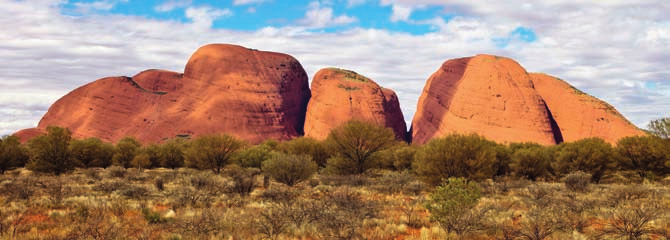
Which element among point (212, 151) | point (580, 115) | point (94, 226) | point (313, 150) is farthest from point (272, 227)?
point (580, 115)

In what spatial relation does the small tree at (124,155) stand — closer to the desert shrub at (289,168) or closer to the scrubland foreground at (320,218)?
the desert shrub at (289,168)

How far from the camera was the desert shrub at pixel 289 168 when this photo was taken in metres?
26.2

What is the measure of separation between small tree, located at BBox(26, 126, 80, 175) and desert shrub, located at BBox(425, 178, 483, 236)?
31567 millimetres

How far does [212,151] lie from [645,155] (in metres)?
35.9

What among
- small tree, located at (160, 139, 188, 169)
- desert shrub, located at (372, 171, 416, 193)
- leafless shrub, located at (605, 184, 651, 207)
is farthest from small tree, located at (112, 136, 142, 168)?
leafless shrub, located at (605, 184, 651, 207)

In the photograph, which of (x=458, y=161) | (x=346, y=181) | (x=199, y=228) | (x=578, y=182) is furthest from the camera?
(x=346, y=181)

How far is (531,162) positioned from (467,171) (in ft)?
52.3

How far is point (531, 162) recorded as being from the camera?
37188mm

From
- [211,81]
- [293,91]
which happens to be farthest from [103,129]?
[293,91]

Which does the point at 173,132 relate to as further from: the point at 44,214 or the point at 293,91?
the point at 44,214

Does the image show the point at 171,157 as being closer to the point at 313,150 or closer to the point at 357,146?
the point at 313,150

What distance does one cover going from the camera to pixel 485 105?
9244 cm

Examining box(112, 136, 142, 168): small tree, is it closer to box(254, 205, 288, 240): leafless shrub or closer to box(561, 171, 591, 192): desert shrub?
box(254, 205, 288, 240): leafless shrub

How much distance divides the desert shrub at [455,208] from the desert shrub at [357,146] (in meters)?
23.0
